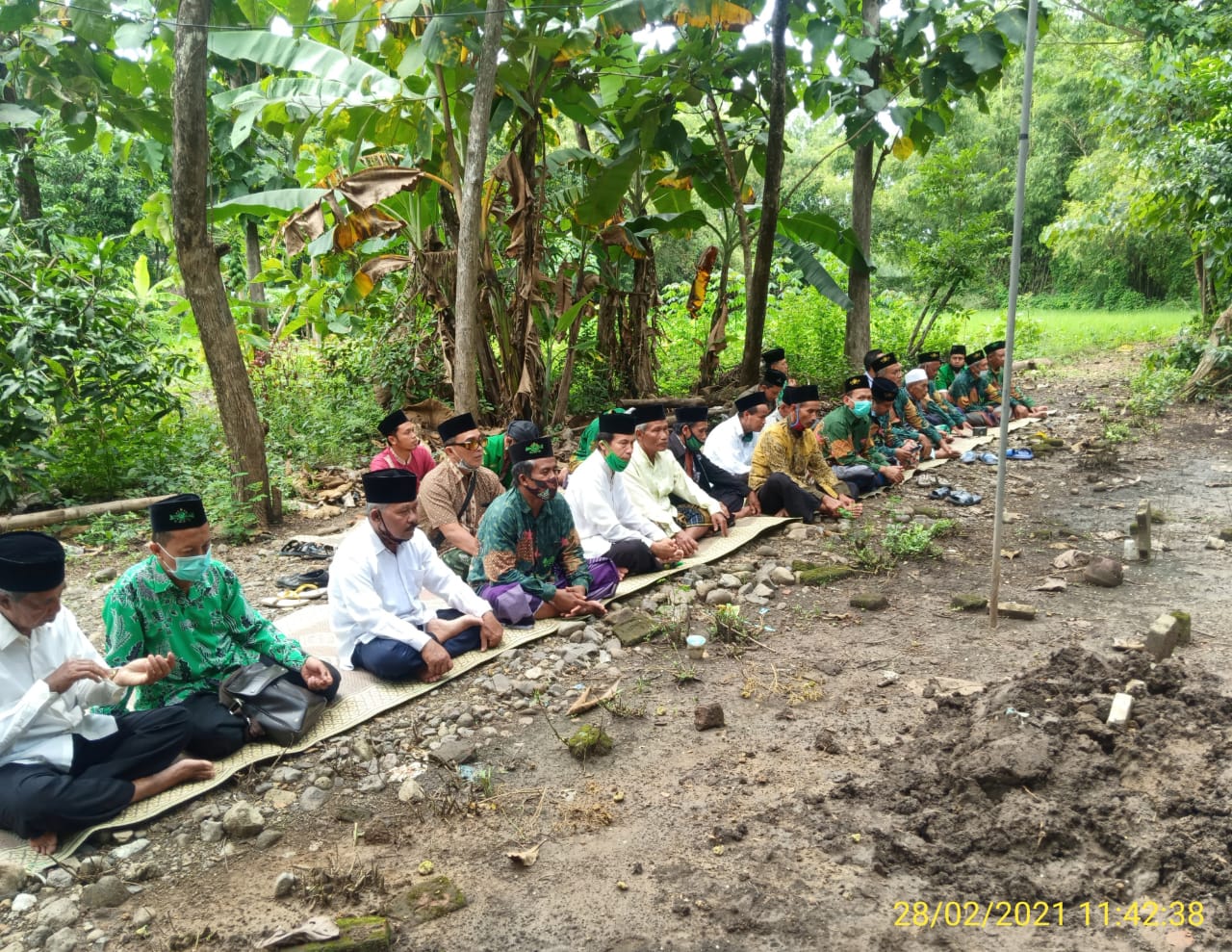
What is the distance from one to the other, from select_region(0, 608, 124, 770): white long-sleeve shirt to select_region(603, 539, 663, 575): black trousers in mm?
3363

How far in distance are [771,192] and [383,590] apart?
652cm

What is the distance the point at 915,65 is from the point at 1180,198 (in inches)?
156

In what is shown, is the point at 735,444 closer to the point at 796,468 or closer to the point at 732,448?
the point at 732,448

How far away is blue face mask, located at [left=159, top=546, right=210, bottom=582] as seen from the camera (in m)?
3.97

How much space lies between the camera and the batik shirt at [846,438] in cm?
905

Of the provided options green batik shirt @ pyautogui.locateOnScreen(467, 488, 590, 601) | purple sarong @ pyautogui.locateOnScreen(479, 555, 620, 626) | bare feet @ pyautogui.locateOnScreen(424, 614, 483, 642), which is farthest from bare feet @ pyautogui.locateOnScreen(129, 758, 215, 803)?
green batik shirt @ pyautogui.locateOnScreen(467, 488, 590, 601)

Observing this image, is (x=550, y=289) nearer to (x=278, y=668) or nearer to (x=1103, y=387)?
(x=278, y=668)

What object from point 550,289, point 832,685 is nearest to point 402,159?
point 550,289

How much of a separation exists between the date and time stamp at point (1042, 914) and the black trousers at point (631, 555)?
11.9 feet

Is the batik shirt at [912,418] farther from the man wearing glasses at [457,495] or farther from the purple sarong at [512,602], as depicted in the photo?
the purple sarong at [512,602]

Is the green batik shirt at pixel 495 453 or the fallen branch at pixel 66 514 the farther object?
the fallen branch at pixel 66 514

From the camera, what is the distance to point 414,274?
33.0 feet

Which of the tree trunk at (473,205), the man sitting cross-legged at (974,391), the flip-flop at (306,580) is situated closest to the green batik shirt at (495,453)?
the tree trunk at (473,205)

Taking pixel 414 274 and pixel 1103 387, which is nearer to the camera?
pixel 414 274
